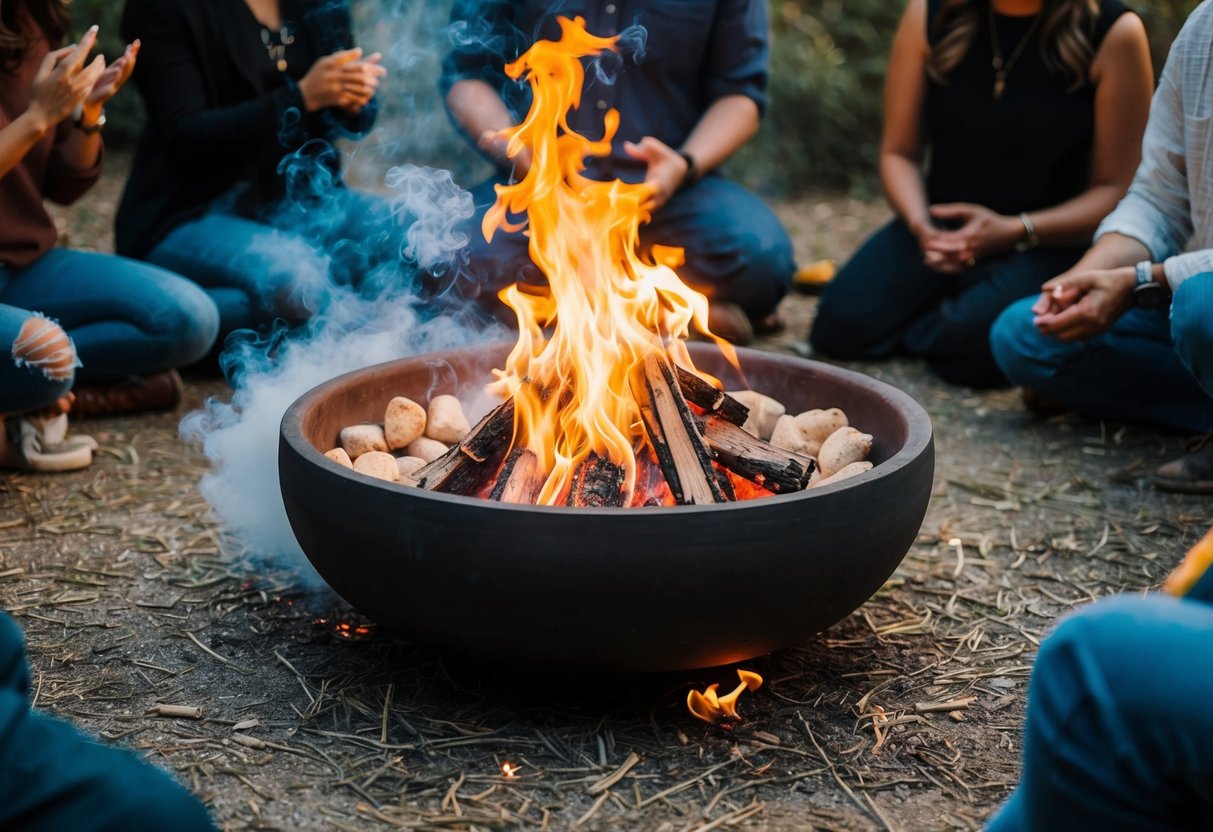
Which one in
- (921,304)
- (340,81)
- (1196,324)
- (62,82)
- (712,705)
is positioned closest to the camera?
(712,705)

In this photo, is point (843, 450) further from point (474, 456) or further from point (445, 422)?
point (445, 422)

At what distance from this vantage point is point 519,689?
2.24 meters

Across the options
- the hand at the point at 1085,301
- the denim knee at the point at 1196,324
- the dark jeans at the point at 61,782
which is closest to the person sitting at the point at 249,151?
the hand at the point at 1085,301

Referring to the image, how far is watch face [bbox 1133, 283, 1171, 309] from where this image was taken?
3061 mm

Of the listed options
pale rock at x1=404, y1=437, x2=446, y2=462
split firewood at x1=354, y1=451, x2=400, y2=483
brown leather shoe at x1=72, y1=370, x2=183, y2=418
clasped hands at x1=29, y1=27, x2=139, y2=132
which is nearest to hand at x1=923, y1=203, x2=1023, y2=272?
pale rock at x1=404, y1=437, x2=446, y2=462

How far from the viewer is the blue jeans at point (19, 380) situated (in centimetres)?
299

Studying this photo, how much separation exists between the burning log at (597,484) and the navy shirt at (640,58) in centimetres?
250

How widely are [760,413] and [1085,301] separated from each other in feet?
3.60

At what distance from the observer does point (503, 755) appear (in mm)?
2027

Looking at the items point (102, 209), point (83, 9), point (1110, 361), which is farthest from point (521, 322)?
point (83, 9)

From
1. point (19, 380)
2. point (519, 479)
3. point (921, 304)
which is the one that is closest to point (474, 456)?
point (519, 479)

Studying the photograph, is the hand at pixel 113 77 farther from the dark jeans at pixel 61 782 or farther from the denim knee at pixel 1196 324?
the denim knee at pixel 1196 324

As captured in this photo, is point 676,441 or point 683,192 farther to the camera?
point 683,192

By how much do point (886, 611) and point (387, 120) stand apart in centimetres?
635
